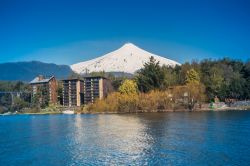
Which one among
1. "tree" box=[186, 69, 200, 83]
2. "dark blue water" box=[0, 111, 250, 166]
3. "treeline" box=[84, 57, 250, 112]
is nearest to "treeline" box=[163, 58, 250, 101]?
"treeline" box=[84, 57, 250, 112]

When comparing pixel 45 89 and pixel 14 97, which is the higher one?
pixel 45 89

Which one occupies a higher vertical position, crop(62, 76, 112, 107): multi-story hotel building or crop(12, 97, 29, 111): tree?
crop(62, 76, 112, 107): multi-story hotel building

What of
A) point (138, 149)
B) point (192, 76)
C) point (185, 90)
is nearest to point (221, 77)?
point (192, 76)

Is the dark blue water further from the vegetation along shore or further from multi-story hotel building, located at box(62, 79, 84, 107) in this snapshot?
multi-story hotel building, located at box(62, 79, 84, 107)

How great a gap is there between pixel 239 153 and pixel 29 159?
13.3 metres

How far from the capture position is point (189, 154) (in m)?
20.7

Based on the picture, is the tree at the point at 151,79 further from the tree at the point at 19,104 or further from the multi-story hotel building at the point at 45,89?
the tree at the point at 19,104

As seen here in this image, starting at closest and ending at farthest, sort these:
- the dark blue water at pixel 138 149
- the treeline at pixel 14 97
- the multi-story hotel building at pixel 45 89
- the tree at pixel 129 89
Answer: the dark blue water at pixel 138 149
the tree at pixel 129 89
the multi-story hotel building at pixel 45 89
the treeline at pixel 14 97

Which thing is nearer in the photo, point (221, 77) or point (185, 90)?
point (185, 90)

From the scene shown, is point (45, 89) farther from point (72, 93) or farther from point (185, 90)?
point (185, 90)

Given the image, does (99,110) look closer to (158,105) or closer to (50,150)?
(158,105)

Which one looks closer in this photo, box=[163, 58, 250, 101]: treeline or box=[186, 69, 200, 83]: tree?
box=[163, 58, 250, 101]: treeline

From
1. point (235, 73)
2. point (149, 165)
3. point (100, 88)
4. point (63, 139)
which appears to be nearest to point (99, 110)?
point (100, 88)

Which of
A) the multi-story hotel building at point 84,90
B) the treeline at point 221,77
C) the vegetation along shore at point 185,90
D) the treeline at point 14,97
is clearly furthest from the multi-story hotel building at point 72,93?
the treeline at point 221,77
